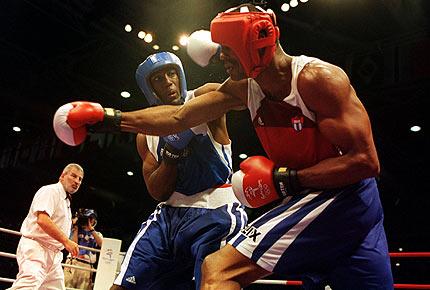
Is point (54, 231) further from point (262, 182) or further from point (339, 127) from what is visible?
point (339, 127)

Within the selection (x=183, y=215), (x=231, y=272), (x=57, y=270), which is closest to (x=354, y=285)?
(x=231, y=272)

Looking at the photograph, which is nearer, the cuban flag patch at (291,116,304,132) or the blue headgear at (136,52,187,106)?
the cuban flag patch at (291,116,304,132)

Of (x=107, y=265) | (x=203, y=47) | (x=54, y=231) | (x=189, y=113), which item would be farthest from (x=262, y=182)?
(x=107, y=265)

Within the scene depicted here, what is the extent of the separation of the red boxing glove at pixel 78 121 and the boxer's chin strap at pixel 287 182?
57cm

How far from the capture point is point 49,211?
3.70 metres

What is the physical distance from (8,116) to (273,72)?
901 cm

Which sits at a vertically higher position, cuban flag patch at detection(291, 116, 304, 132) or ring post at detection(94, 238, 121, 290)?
cuban flag patch at detection(291, 116, 304, 132)

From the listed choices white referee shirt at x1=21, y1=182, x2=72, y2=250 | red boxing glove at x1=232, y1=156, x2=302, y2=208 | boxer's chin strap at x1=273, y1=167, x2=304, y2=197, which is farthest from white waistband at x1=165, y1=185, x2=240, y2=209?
white referee shirt at x1=21, y1=182, x2=72, y2=250

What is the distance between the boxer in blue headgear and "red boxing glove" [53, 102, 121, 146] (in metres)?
0.50

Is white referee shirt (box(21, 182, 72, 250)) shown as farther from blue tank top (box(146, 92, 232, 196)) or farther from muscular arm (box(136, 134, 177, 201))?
blue tank top (box(146, 92, 232, 196))

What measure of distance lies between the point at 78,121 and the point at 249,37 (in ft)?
1.93

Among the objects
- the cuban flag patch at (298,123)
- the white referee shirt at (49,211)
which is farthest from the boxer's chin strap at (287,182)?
the white referee shirt at (49,211)

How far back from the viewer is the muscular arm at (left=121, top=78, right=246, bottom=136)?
187 cm

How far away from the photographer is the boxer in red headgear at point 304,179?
1.58 meters
